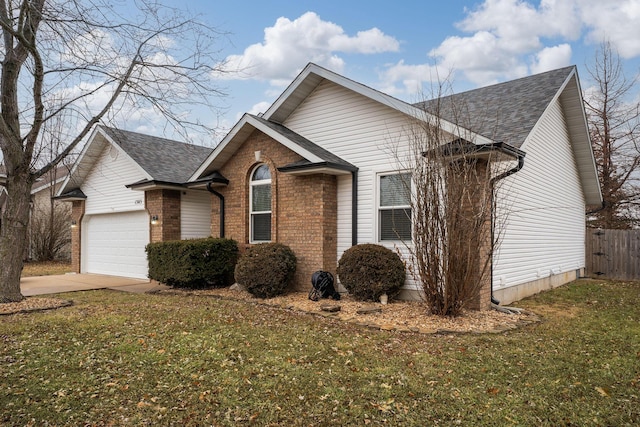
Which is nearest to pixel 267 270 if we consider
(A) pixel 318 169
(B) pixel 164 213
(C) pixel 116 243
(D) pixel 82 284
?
(A) pixel 318 169

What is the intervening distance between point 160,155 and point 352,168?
26.3 feet

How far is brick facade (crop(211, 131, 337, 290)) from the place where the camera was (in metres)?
9.91

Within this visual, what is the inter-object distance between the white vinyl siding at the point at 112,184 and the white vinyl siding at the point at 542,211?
10.7 metres

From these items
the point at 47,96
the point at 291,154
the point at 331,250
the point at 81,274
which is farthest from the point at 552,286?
the point at 81,274

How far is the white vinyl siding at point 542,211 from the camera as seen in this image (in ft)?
30.9

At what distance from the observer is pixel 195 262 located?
10812 millimetres

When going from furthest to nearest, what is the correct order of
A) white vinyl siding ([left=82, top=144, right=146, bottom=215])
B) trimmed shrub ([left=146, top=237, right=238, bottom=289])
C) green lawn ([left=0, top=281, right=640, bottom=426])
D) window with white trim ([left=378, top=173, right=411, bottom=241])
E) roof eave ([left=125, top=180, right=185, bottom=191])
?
1. white vinyl siding ([left=82, top=144, right=146, bottom=215])
2. roof eave ([left=125, top=180, right=185, bottom=191])
3. trimmed shrub ([left=146, top=237, right=238, bottom=289])
4. window with white trim ([left=378, top=173, right=411, bottom=241])
5. green lawn ([left=0, top=281, right=640, bottom=426])

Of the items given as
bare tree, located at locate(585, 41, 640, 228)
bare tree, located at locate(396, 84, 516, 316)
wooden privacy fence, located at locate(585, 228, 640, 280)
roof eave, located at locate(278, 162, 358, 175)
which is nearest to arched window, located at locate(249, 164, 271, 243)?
roof eave, located at locate(278, 162, 358, 175)

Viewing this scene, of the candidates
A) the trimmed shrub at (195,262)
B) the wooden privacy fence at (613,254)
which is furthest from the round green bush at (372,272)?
the wooden privacy fence at (613,254)

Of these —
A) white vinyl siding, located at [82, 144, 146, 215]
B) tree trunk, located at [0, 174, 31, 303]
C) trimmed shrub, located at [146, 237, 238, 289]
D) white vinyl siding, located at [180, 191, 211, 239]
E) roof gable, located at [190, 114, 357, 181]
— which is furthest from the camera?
white vinyl siding, located at [82, 144, 146, 215]

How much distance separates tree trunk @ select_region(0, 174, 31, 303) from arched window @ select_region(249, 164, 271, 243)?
5.02 m

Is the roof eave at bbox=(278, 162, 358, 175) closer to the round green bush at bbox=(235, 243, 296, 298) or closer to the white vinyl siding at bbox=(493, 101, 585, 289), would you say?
the round green bush at bbox=(235, 243, 296, 298)

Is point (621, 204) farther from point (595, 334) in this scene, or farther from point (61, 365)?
point (61, 365)

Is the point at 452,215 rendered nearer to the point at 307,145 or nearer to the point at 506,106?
the point at 307,145
